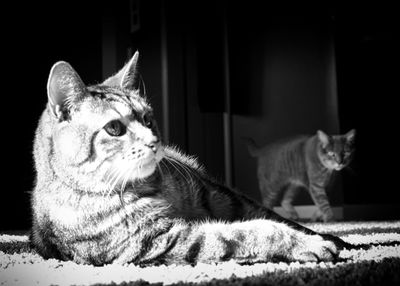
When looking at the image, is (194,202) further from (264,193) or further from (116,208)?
(264,193)

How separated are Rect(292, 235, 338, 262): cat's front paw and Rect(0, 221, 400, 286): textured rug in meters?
0.02

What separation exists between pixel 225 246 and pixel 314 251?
7.3 inches

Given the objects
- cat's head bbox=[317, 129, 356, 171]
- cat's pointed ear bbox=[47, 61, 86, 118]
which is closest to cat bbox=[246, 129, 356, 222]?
cat's head bbox=[317, 129, 356, 171]

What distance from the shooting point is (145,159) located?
1.06 m

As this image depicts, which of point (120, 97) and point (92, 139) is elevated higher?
point (120, 97)

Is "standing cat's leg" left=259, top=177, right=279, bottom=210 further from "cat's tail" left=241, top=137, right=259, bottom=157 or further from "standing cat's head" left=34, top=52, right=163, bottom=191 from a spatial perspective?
"standing cat's head" left=34, top=52, right=163, bottom=191

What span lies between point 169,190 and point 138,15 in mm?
1667

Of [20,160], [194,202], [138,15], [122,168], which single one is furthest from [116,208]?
[138,15]

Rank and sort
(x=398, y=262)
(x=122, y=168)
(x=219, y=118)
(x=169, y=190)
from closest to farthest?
(x=398, y=262), (x=122, y=168), (x=169, y=190), (x=219, y=118)

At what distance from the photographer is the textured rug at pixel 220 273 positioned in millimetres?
800

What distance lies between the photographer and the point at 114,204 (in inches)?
41.7

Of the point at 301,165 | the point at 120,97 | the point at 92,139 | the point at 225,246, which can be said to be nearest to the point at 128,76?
the point at 120,97

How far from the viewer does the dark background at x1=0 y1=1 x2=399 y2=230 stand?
2.33 m

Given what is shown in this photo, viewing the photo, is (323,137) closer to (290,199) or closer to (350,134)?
(350,134)
